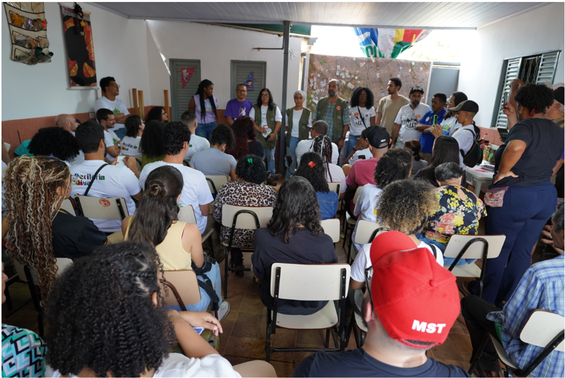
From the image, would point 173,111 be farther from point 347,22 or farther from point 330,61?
point 347,22

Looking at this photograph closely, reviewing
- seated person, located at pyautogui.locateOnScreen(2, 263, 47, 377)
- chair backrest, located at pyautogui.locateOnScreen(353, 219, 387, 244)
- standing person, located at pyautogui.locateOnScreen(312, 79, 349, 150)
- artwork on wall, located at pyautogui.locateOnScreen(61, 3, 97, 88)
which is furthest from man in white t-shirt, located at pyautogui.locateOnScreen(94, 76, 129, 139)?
seated person, located at pyautogui.locateOnScreen(2, 263, 47, 377)

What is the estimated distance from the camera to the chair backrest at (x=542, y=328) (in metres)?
1.26

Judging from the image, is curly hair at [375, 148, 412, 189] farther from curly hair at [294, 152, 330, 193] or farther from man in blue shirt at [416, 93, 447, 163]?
man in blue shirt at [416, 93, 447, 163]

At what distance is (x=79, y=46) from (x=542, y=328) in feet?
19.4

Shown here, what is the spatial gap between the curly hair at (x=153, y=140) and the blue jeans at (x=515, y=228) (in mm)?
2815

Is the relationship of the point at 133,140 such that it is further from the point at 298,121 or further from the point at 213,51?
the point at 213,51

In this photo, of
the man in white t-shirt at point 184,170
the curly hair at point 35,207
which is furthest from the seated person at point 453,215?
the curly hair at point 35,207

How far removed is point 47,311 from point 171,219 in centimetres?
88

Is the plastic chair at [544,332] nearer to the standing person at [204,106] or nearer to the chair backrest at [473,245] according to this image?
the chair backrest at [473,245]

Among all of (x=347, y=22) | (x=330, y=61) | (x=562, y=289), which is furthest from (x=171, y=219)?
(x=330, y=61)

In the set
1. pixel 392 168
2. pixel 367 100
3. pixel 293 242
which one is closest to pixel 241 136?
pixel 392 168

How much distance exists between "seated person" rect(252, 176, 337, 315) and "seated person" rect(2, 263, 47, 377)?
3.38 ft

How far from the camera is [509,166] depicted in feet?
7.23

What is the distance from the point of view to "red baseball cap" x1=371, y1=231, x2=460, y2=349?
740 mm
